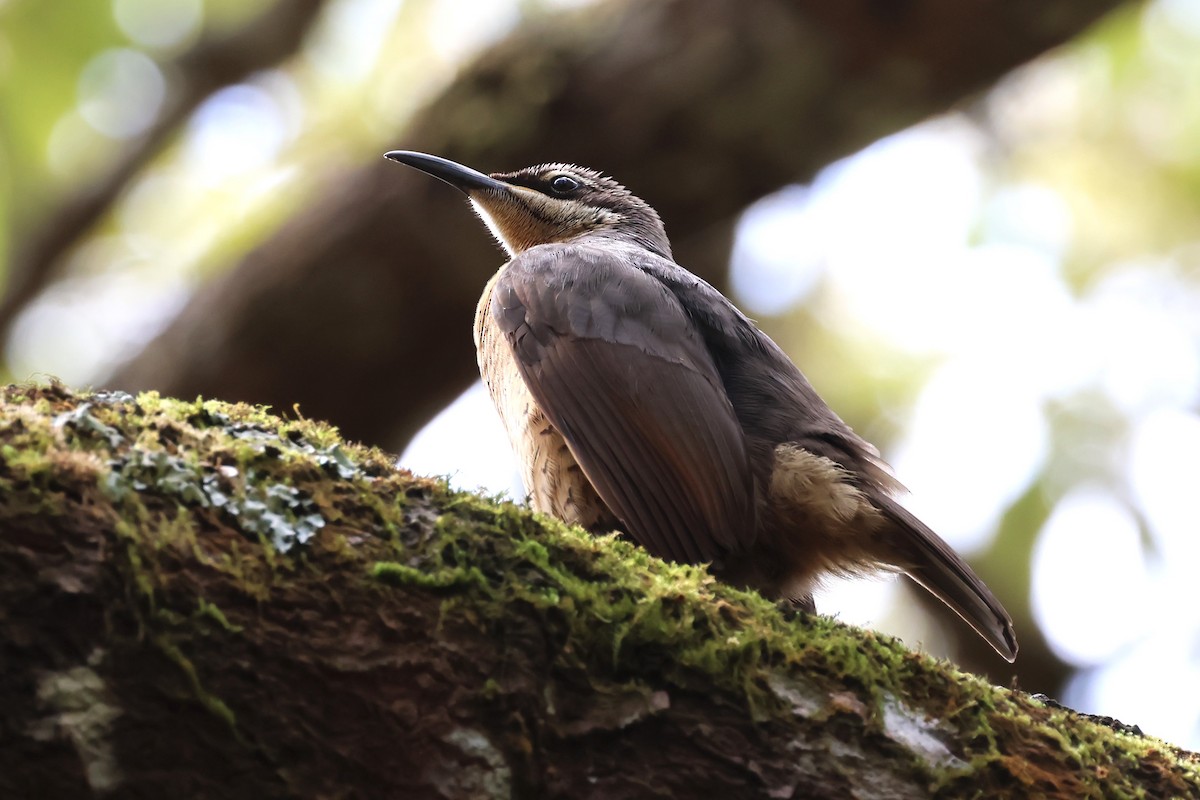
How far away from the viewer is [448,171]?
600 cm

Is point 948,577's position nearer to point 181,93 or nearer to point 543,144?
point 543,144

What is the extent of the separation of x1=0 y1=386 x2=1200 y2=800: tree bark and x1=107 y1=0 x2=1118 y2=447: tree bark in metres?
3.75

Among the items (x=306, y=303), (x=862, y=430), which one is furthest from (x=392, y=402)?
(x=862, y=430)

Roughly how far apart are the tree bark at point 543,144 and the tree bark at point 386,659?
3.75 meters

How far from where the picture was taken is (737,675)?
8.46ft

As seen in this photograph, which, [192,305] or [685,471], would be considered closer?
[685,471]

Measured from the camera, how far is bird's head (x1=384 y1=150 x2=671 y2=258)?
6348mm

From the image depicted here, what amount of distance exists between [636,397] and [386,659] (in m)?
2.18

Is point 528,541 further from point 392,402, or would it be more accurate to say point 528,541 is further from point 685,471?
point 392,402

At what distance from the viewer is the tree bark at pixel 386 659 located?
2.06 m

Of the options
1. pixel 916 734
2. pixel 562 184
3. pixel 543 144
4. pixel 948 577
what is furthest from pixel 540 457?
pixel 543 144


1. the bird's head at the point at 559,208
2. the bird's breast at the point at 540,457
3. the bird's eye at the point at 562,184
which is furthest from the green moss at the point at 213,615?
the bird's eye at the point at 562,184

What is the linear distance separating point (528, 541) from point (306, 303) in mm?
4128

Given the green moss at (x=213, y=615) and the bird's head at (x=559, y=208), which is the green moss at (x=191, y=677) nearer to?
the green moss at (x=213, y=615)
